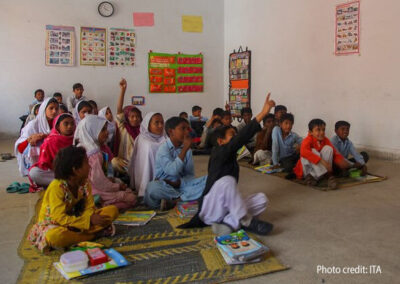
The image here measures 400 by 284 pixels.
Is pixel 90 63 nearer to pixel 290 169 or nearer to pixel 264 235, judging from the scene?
pixel 290 169

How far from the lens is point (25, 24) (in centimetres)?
691

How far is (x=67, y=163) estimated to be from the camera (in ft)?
7.07

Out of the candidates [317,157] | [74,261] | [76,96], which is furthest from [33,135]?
[76,96]

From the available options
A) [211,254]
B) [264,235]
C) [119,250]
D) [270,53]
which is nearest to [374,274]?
[264,235]

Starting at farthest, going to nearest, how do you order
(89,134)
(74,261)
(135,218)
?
1. (89,134)
2. (135,218)
3. (74,261)

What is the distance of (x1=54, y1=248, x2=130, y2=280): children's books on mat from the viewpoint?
1853 mm

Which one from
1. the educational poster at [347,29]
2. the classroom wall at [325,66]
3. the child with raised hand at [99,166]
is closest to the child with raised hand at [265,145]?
the classroom wall at [325,66]

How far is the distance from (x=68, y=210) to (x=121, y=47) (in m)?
5.80

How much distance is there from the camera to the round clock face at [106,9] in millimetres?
7289

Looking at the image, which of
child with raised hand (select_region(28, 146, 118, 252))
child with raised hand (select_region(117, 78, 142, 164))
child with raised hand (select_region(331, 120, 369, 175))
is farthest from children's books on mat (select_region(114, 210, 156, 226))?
child with raised hand (select_region(331, 120, 369, 175))

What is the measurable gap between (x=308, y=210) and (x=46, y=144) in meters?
2.28

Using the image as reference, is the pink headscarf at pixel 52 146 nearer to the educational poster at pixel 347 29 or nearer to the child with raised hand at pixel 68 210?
the child with raised hand at pixel 68 210

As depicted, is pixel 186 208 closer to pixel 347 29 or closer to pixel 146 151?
pixel 146 151

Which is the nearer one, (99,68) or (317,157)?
(317,157)
